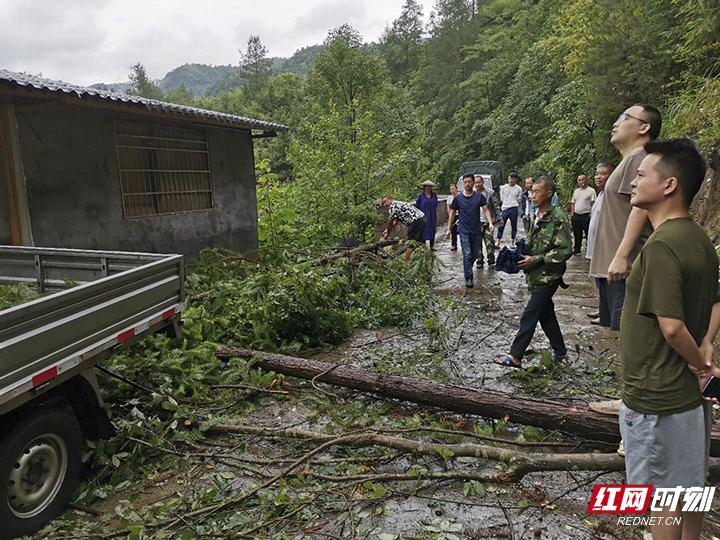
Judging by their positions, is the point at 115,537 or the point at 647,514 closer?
the point at 647,514

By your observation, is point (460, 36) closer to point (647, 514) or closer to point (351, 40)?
point (351, 40)

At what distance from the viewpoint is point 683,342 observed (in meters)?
1.80

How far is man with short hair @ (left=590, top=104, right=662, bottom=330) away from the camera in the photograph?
3098mm

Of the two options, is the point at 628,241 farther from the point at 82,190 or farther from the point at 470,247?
the point at 82,190

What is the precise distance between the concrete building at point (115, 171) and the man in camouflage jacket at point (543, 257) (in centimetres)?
519

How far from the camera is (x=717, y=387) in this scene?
6.11 ft

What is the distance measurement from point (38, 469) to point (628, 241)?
12.5 feet

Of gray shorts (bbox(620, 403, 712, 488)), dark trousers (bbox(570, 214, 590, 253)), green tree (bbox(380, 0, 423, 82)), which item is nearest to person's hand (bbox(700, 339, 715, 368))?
gray shorts (bbox(620, 403, 712, 488))

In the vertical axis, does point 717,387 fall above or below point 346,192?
below

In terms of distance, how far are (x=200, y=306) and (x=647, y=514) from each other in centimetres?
477

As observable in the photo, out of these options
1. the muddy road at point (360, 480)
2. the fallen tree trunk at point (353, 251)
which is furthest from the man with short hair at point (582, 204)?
the muddy road at point (360, 480)

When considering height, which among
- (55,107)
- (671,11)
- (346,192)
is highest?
(671,11)

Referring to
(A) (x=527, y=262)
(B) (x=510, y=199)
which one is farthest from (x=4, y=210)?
(B) (x=510, y=199)

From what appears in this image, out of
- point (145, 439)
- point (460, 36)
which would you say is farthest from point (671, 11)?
point (460, 36)
